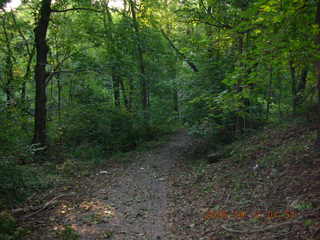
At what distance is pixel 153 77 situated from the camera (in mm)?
19969

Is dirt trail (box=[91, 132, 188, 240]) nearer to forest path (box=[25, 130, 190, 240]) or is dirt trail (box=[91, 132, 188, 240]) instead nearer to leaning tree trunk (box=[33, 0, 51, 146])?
forest path (box=[25, 130, 190, 240])

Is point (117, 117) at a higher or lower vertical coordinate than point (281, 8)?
lower

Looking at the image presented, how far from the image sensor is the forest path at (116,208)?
19.5 feet

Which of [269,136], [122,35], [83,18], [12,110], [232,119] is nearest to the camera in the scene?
[12,110]

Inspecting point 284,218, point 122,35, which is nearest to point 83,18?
point 122,35

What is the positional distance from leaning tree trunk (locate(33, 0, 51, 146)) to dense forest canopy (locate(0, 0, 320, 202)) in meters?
0.05

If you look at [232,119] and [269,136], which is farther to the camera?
[232,119]

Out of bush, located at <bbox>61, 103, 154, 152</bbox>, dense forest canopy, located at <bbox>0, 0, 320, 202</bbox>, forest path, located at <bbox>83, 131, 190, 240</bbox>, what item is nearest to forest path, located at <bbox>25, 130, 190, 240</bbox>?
forest path, located at <bbox>83, 131, 190, 240</bbox>

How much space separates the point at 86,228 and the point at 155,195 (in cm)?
306

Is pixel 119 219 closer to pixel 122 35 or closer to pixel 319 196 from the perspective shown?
pixel 319 196

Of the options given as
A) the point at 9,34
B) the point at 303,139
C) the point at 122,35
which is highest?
the point at 9,34

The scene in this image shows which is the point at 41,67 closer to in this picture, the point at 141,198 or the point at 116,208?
the point at 141,198

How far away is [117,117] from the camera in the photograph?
52.2 ft
